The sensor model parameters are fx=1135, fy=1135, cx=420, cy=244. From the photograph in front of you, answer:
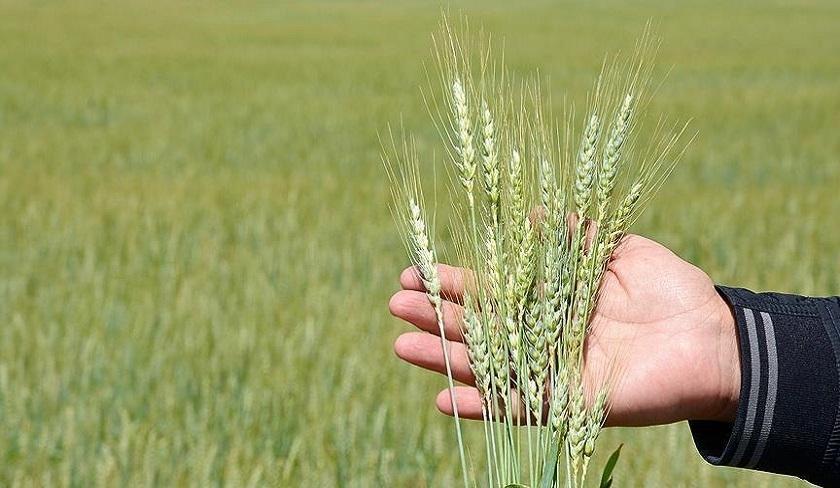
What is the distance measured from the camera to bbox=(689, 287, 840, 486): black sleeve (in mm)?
1755

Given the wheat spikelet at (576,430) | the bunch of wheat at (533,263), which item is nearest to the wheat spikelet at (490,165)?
the bunch of wheat at (533,263)

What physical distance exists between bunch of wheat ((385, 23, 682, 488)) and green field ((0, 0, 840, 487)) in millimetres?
1337

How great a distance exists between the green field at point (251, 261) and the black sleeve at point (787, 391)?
1036 millimetres

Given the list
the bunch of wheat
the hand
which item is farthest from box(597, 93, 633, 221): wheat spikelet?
the hand

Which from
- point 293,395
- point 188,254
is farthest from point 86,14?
point 293,395

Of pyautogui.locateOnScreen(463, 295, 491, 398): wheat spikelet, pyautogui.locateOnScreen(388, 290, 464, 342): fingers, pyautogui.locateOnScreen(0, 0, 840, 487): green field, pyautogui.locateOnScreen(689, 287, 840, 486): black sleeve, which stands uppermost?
pyautogui.locateOnScreen(463, 295, 491, 398): wheat spikelet

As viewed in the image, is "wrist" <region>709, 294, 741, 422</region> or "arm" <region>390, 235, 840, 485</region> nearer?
"arm" <region>390, 235, 840, 485</region>

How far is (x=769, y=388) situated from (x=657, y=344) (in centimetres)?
19

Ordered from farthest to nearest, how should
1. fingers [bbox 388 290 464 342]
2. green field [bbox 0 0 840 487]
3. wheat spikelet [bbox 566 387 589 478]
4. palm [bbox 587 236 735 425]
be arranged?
1. green field [bbox 0 0 840 487]
2. palm [bbox 587 236 735 425]
3. fingers [bbox 388 290 464 342]
4. wheat spikelet [bbox 566 387 589 478]

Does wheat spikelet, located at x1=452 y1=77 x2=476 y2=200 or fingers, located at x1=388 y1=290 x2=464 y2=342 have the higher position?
wheat spikelet, located at x1=452 y1=77 x2=476 y2=200

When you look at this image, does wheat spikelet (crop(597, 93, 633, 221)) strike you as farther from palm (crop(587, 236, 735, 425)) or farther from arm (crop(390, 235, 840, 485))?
palm (crop(587, 236, 735, 425))

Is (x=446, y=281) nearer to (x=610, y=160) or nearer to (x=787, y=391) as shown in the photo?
(x=610, y=160)

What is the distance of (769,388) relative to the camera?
175cm

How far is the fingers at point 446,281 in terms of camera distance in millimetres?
1526
